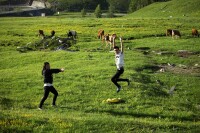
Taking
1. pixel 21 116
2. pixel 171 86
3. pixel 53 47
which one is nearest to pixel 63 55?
pixel 53 47

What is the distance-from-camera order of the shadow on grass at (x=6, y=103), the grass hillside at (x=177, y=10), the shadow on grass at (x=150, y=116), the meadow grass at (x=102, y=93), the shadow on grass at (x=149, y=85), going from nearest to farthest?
the meadow grass at (x=102, y=93), the shadow on grass at (x=150, y=116), the shadow on grass at (x=6, y=103), the shadow on grass at (x=149, y=85), the grass hillside at (x=177, y=10)

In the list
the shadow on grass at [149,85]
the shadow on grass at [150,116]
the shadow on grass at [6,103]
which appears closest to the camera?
the shadow on grass at [150,116]

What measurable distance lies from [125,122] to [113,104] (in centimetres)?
522

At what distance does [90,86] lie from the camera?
27875 millimetres

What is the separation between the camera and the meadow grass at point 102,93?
18500 mm

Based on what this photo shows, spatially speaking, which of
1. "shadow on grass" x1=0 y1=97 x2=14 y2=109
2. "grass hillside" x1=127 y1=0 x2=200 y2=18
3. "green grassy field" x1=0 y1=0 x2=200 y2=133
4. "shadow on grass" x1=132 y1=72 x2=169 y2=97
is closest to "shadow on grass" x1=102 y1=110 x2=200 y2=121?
"green grassy field" x1=0 y1=0 x2=200 y2=133

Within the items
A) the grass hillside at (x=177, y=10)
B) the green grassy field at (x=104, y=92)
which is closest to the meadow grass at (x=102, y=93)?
the green grassy field at (x=104, y=92)

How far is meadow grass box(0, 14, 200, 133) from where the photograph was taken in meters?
18.5

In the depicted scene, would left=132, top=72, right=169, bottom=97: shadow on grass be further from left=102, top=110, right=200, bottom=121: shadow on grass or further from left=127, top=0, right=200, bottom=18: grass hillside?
left=127, top=0, right=200, bottom=18: grass hillside

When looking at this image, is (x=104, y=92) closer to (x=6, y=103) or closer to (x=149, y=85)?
(x=149, y=85)

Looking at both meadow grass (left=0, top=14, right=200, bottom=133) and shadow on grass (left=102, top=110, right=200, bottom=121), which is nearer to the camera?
meadow grass (left=0, top=14, right=200, bottom=133)

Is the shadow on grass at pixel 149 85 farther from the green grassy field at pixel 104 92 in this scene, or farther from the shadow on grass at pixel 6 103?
the shadow on grass at pixel 6 103

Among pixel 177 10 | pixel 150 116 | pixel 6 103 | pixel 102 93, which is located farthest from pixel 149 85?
pixel 177 10

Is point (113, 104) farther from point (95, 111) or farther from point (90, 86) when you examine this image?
point (90, 86)
